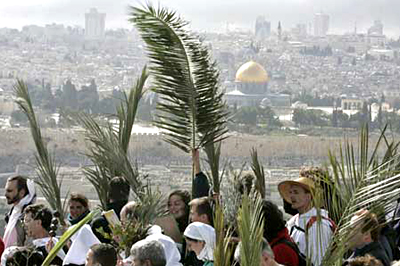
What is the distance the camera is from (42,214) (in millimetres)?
4195

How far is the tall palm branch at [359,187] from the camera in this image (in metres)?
3.22

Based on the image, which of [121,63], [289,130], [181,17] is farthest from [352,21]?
[181,17]

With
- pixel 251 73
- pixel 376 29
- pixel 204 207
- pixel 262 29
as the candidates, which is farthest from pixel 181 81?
pixel 376 29

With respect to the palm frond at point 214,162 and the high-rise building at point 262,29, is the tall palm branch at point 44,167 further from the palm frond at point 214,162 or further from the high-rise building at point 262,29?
the high-rise building at point 262,29

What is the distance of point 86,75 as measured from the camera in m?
108

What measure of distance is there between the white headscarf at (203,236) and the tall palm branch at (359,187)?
51cm

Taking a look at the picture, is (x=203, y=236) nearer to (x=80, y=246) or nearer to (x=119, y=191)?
(x=80, y=246)

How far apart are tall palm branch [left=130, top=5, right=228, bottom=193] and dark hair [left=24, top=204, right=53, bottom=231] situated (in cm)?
152

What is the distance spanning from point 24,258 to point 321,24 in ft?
580

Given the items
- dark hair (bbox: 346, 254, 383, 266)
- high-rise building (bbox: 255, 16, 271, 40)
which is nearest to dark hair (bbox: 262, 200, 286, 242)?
dark hair (bbox: 346, 254, 383, 266)

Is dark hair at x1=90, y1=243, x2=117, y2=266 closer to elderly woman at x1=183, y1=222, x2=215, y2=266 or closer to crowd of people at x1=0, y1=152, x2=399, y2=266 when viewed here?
crowd of people at x1=0, y1=152, x2=399, y2=266

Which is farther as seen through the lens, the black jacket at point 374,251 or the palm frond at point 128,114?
the palm frond at point 128,114

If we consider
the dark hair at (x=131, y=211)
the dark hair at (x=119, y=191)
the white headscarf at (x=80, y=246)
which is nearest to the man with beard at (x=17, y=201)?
the dark hair at (x=119, y=191)

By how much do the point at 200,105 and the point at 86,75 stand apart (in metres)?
103
